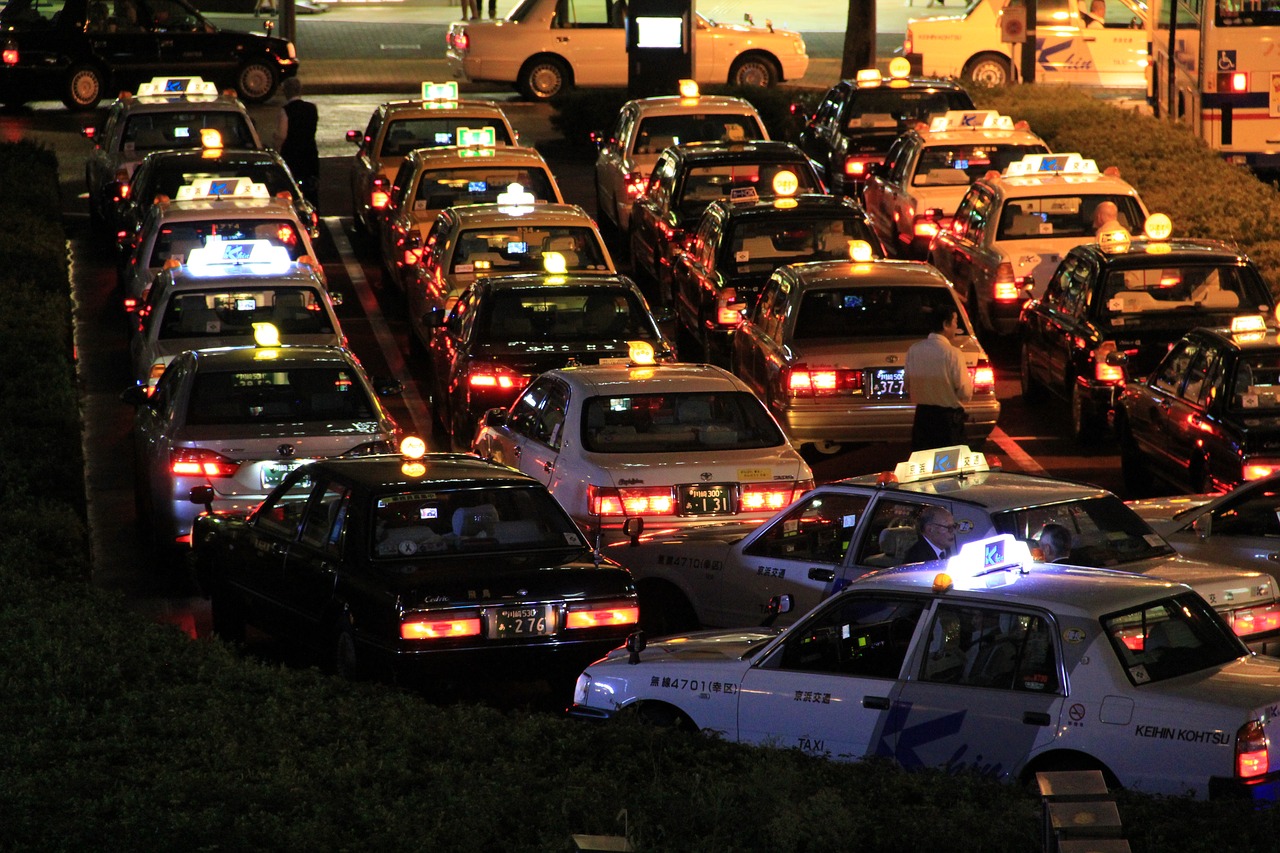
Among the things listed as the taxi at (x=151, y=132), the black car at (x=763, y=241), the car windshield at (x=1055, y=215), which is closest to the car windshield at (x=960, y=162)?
the car windshield at (x=1055, y=215)

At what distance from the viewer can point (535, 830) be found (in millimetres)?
6766

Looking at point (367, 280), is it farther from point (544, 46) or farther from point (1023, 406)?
point (544, 46)

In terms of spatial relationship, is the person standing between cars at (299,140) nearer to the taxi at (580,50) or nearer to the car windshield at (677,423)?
the taxi at (580,50)

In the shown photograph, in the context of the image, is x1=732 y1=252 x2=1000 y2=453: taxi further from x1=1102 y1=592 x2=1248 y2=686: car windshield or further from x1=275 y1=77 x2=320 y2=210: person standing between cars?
x1=275 y1=77 x2=320 y2=210: person standing between cars

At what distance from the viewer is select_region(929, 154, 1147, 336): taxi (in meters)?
19.7

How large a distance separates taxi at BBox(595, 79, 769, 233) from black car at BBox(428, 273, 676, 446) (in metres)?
8.51

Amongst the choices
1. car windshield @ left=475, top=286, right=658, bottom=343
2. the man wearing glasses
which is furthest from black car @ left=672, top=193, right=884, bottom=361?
the man wearing glasses

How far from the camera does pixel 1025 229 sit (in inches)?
787

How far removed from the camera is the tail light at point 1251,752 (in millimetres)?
7613

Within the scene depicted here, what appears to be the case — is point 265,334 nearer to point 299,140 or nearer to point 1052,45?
point 299,140

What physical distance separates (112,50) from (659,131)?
519 inches

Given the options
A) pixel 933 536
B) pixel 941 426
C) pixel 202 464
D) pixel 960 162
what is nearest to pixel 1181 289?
pixel 941 426

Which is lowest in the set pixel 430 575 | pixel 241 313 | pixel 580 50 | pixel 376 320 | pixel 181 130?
pixel 376 320

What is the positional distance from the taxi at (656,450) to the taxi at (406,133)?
11748mm
